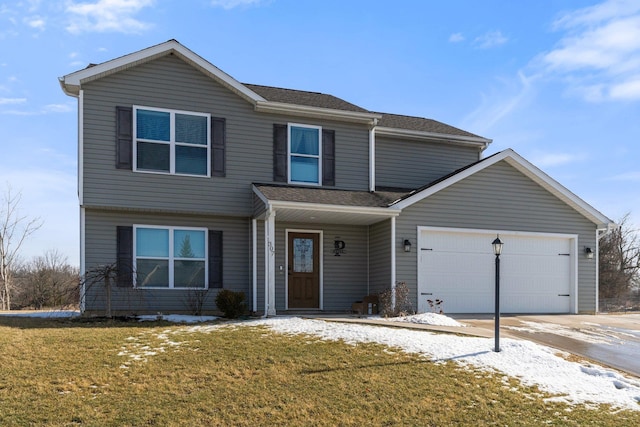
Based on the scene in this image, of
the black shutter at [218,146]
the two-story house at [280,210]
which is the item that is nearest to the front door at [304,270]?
the two-story house at [280,210]

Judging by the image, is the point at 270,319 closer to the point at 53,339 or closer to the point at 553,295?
the point at 53,339

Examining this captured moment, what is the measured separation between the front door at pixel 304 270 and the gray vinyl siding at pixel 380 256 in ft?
4.95

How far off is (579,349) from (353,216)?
6.30m

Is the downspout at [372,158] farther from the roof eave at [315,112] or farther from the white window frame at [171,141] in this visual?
the white window frame at [171,141]

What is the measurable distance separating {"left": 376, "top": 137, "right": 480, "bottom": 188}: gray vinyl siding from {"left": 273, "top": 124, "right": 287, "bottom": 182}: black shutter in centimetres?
338

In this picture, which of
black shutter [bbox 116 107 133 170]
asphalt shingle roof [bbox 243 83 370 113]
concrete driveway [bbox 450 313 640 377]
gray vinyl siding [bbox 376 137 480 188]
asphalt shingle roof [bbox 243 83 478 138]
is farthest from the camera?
gray vinyl siding [bbox 376 137 480 188]

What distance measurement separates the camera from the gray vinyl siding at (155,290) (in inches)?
559

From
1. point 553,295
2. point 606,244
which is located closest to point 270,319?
point 553,295

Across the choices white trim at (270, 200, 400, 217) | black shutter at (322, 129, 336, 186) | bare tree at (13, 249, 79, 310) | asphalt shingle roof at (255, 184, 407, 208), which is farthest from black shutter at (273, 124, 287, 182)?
bare tree at (13, 249, 79, 310)

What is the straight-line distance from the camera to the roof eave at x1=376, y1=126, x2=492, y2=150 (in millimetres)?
17781

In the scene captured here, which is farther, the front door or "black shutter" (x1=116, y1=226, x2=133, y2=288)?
the front door

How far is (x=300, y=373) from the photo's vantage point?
28.1 feet

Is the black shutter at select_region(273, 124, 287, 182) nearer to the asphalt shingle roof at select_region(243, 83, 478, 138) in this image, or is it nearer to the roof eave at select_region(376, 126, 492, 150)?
the asphalt shingle roof at select_region(243, 83, 478, 138)

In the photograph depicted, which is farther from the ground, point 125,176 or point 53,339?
point 125,176
